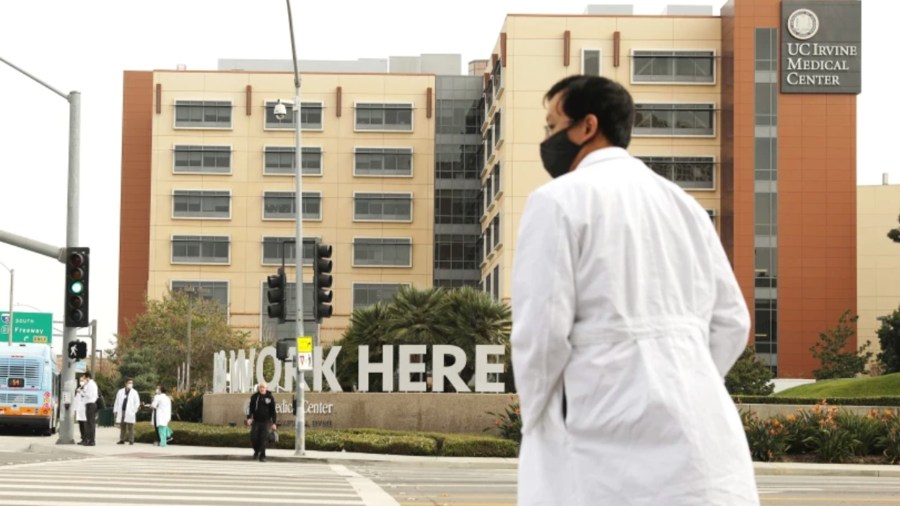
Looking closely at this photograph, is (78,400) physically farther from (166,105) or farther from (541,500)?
(166,105)

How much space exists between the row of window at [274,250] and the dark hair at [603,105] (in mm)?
95648

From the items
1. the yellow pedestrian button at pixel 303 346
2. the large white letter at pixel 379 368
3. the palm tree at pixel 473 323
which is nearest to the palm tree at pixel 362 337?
the palm tree at pixel 473 323

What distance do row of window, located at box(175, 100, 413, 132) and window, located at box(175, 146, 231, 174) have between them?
1.50 metres

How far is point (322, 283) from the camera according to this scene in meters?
31.2

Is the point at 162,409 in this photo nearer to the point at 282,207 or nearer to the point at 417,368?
the point at 417,368

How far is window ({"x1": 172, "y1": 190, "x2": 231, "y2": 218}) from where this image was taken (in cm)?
10081

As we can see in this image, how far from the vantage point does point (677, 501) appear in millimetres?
3906

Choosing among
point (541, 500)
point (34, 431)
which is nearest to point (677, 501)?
point (541, 500)

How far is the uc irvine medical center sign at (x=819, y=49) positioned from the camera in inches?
3265

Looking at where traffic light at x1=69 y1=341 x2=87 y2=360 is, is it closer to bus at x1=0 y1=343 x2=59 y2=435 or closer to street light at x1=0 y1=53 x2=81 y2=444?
street light at x1=0 y1=53 x2=81 y2=444

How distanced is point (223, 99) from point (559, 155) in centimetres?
9750

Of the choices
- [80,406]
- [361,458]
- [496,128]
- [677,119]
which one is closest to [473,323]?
[80,406]

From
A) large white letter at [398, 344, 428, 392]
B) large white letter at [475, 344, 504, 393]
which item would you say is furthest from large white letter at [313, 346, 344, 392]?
large white letter at [475, 344, 504, 393]

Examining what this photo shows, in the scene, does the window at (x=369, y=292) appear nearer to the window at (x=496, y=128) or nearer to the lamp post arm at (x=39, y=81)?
the window at (x=496, y=128)
